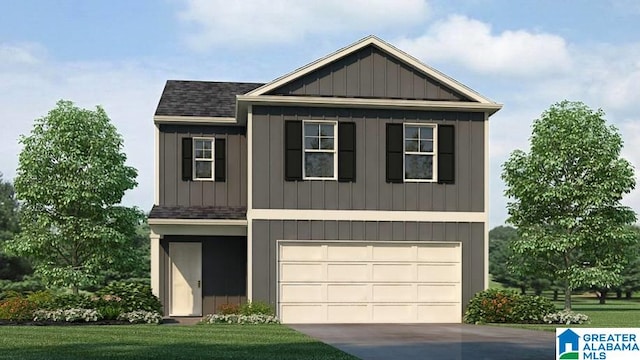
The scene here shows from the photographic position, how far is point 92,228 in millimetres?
28891

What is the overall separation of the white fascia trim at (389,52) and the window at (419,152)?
1.34 m

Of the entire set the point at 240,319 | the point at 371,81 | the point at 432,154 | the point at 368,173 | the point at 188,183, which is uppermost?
the point at 371,81

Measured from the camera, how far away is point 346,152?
24.9 meters

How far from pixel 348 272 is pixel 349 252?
0.54 m

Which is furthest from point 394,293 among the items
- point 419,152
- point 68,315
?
point 68,315

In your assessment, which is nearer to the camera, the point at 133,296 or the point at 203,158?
the point at 133,296

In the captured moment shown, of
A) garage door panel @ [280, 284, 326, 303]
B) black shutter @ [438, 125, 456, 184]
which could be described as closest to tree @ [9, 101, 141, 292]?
garage door panel @ [280, 284, 326, 303]

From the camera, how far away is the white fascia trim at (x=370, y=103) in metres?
24.5

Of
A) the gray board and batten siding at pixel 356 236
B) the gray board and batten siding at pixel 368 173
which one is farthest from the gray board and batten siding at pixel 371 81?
the gray board and batten siding at pixel 356 236

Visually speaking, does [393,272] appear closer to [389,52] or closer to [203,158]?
[389,52]

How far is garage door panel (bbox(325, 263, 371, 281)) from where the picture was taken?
81.5 feet

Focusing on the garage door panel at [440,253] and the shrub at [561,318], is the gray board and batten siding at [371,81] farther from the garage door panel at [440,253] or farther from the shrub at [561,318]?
the shrub at [561,318]

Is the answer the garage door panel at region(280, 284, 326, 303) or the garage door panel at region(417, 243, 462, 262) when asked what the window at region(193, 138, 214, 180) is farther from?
the garage door panel at region(417, 243, 462, 262)

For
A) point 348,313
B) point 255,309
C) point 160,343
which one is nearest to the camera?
point 160,343
